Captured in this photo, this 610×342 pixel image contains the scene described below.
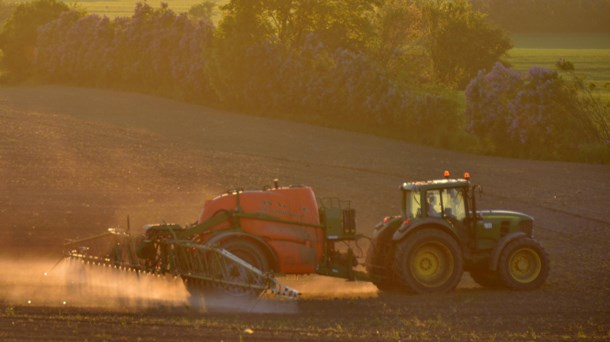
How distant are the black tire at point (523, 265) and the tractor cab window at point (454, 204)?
49.2 inches

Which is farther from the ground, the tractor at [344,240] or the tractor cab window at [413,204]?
the tractor cab window at [413,204]

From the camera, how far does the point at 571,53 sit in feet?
346

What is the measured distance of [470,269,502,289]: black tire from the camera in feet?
84.4

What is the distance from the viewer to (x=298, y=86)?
2440 inches

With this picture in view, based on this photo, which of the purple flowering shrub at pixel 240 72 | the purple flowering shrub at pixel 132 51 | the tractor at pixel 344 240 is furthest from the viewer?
the purple flowering shrub at pixel 132 51

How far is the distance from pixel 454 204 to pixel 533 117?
1115 inches

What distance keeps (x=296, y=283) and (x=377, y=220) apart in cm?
878

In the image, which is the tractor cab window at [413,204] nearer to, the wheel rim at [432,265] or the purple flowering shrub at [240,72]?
the wheel rim at [432,265]

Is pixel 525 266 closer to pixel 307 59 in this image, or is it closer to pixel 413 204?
pixel 413 204

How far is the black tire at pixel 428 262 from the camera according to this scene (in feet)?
79.8

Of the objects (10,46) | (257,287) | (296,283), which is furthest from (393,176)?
(10,46)

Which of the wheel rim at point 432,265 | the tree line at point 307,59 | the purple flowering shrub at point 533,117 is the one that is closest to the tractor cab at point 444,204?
the wheel rim at point 432,265

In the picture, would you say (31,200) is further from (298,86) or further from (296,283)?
(298,86)

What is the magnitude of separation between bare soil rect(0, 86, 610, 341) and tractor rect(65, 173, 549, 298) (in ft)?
1.67
